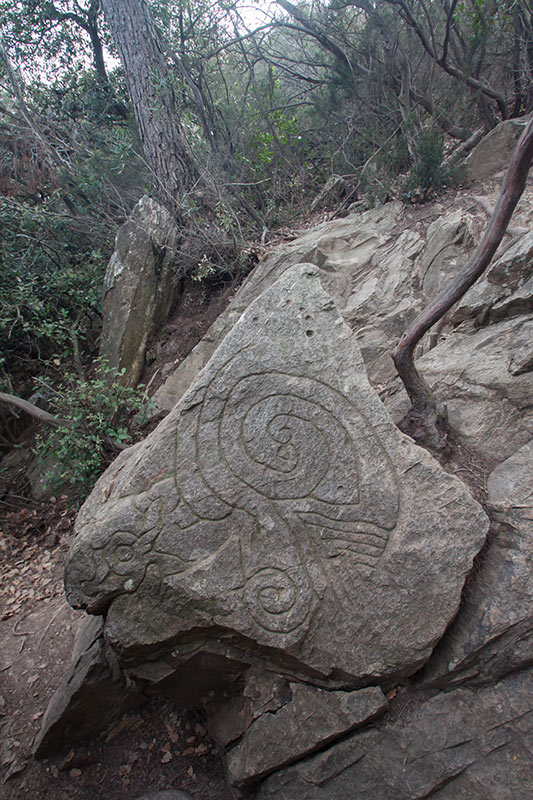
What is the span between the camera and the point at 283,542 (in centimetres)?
233

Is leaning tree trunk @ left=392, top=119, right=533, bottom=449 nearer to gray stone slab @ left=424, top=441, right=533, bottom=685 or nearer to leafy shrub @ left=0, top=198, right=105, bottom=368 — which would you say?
gray stone slab @ left=424, top=441, right=533, bottom=685

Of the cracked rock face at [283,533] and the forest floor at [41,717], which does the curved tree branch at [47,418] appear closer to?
the forest floor at [41,717]

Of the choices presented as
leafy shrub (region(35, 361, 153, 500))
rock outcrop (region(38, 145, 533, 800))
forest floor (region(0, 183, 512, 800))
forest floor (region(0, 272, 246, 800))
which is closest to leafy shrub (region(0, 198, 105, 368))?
leafy shrub (region(35, 361, 153, 500))

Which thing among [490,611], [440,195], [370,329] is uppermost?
[440,195]

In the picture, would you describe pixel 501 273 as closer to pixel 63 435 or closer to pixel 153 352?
pixel 153 352

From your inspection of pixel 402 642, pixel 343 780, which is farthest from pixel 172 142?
pixel 343 780

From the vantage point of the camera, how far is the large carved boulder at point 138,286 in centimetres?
538

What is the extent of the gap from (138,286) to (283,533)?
13.1ft

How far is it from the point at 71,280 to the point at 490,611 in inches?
223

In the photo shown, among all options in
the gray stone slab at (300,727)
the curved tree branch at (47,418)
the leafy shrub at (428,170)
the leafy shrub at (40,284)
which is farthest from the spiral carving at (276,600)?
the leafy shrub at (428,170)

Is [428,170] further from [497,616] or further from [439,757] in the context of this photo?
[439,757]

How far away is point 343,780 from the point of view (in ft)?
6.89

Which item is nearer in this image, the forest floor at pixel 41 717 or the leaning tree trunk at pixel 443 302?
the forest floor at pixel 41 717

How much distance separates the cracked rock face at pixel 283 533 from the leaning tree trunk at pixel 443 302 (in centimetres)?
73
